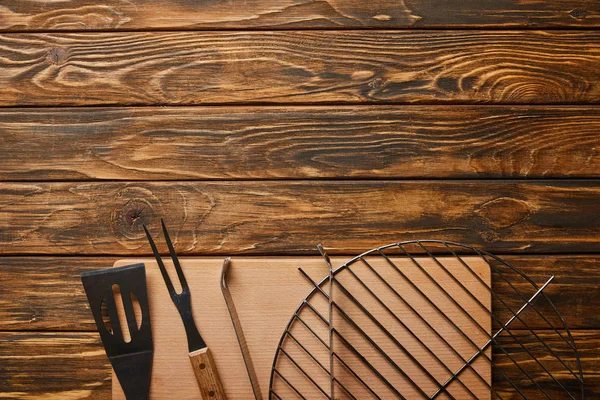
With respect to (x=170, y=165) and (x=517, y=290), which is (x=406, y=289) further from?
(x=170, y=165)

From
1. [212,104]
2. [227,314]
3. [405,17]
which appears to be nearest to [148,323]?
[227,314]

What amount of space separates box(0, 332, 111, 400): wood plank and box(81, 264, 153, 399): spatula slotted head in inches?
2.1

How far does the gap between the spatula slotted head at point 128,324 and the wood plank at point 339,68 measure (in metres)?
0.27

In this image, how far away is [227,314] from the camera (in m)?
0.81

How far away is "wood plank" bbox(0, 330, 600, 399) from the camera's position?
84 centimetres

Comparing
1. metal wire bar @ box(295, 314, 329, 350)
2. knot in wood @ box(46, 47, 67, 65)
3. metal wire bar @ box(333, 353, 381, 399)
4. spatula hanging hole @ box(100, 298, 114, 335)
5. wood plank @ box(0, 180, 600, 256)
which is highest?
knot in wood @ box(46, 47, 67, 65)

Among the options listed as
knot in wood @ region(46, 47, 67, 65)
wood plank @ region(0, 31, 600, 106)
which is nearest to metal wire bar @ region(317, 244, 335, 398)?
wood plank @ region(0, 31, 600, 106)

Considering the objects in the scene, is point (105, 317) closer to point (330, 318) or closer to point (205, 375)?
point (205, 375)

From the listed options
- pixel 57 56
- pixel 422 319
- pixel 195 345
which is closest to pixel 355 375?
pixel 422 319

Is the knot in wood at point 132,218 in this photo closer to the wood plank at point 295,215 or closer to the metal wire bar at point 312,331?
the wood plank at point 295,215

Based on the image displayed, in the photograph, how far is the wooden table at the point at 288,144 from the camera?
2.76 feet

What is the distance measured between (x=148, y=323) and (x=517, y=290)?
55cm

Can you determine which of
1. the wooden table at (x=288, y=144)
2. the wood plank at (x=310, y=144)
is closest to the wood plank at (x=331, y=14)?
the wooden table at (x=288, y=144)

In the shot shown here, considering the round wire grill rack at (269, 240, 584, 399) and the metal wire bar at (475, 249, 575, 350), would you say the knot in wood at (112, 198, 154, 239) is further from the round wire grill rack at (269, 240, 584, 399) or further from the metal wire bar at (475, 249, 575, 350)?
the metal wire bar at (475, 249, 575, 350)
